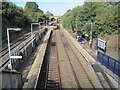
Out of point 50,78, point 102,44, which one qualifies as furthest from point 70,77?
point 102,44

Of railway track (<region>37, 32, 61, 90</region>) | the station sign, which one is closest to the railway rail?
railway track (<region>37, 32, 61, 90</region>)

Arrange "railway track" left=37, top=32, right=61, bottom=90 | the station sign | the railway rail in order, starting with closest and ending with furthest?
"railway track" left=37, top=32, right=61, bottom=90
the railway rail
the station sign

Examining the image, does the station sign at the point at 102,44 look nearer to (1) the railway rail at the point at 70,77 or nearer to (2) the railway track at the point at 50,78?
(1) the railway rail at the point at 70,77

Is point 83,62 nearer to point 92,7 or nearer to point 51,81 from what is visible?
point 51,81

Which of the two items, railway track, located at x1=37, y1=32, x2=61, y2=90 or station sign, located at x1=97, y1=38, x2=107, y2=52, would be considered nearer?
railway track, located at x1=37, y1=32, x2=61, y2=90

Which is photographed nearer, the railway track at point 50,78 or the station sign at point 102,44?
the railway track at point 50,78

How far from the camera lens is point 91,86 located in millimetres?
11273

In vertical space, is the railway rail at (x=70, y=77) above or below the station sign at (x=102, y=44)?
below

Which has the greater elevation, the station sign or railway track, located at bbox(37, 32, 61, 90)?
the station sign

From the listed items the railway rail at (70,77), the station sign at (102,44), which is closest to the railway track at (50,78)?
the railway rail at (70,77)

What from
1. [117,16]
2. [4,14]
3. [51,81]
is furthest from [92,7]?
[51,81]

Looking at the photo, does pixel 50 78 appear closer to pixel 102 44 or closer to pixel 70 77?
pixel 70 77

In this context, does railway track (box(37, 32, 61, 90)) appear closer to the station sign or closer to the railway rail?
the railway rail

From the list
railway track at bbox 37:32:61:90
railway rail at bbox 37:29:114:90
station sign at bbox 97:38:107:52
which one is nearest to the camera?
railway track at bbox 37:32:61:90
